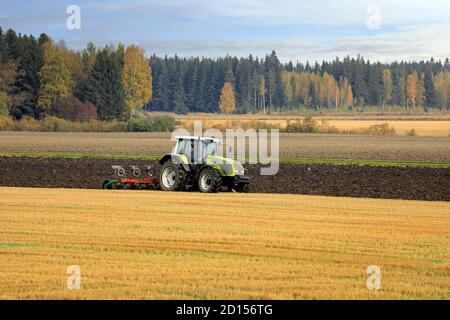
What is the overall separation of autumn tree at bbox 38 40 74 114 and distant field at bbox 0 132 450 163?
30.3m

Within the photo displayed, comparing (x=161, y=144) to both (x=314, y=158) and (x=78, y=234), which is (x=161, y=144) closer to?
(x=314, y=158)

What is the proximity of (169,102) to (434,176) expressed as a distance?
527ft

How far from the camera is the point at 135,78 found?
115688 millimetres

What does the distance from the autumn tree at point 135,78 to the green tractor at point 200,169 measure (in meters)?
83.4

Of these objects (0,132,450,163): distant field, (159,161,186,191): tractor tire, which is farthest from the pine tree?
(159,161,186,191): tractor tire

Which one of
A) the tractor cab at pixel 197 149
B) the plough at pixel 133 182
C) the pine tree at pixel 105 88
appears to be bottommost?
the plough at pixel 133 182

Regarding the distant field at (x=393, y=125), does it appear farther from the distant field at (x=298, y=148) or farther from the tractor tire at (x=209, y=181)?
the tractor tire at (x=209, y=181)

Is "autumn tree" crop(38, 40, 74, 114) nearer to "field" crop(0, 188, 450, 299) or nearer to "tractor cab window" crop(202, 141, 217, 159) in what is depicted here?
"tractor cab window" crop(202, 141, 217, 159)

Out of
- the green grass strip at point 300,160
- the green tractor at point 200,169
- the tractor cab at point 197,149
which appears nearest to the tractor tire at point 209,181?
the green tractor at point 200,169

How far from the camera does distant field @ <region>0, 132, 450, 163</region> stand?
50156mm

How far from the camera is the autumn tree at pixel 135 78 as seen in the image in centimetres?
11406

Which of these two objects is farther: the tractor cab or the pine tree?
the pine tree

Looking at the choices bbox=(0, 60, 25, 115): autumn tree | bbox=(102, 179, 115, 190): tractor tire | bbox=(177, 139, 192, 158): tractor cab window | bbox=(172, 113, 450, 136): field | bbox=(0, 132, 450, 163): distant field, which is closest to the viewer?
bbox=(177, 139, 192, 158): tractor cab window
